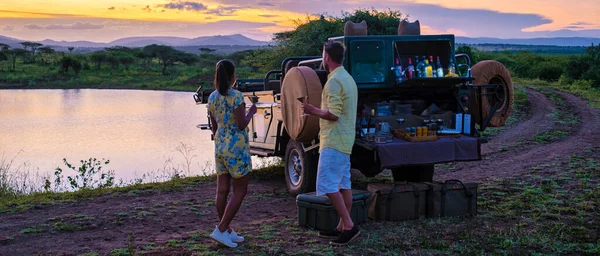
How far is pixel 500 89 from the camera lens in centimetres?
947

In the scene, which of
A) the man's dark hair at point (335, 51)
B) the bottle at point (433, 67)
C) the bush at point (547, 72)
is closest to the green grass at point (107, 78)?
the bush at point (547, 72)

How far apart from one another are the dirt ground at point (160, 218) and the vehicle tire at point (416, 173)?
3.69 feet

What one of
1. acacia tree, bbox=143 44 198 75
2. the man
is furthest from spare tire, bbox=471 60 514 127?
acacia tree, bbox=143 44 198 75

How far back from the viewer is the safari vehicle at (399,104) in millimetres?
7664

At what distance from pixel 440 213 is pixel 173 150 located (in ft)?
41.1

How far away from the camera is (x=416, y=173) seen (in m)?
9.29

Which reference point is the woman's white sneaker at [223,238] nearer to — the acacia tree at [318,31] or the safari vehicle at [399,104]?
the safari vehicle at [399,104]

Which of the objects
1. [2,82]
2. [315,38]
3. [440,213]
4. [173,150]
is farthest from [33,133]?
[2,82]

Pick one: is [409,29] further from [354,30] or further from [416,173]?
[416,173]

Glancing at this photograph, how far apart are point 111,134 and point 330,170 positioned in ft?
59.9

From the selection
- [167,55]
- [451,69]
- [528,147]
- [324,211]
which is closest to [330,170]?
[324,211]

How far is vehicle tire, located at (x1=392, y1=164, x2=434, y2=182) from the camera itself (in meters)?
9.15

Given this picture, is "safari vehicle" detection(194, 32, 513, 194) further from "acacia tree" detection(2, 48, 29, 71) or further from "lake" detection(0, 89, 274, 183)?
"acacia tree" detection(2, 48, 29, 71)

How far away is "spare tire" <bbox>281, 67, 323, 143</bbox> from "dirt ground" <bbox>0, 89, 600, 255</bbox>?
3.32 ft
